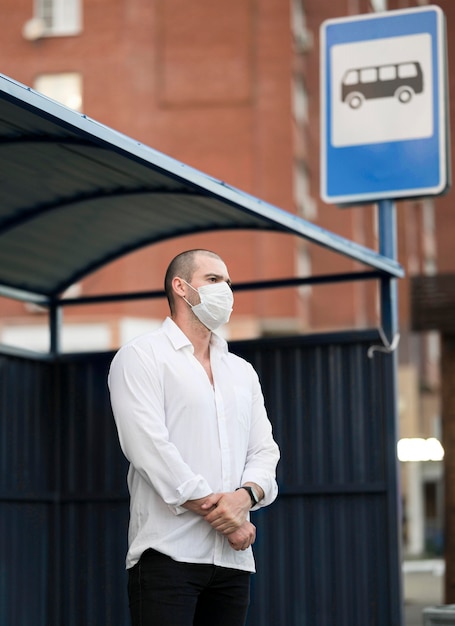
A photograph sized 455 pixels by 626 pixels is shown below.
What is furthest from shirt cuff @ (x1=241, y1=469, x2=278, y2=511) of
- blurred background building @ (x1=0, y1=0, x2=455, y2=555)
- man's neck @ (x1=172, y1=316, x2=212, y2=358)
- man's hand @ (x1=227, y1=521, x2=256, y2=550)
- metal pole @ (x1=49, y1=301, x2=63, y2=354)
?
blurred background building @ (x1=0, y1=0, x2=455, y2=555)

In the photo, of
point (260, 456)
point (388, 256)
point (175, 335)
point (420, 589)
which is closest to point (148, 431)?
point (175, 335)

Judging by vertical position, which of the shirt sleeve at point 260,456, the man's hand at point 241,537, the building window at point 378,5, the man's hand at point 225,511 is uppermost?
the building window at point 378,5

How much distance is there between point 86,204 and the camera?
734 cm

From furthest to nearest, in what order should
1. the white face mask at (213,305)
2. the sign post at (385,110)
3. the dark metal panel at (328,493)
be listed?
the sign post at (385,110), the dark metal panel at (328,493), the white face mask at (213,305)

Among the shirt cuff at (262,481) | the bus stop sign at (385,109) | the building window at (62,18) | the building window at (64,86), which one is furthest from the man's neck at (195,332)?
the building window at (62,18)

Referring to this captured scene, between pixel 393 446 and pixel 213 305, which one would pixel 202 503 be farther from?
pixel 393 446

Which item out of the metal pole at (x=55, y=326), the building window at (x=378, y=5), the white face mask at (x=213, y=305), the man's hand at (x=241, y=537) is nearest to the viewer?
the man's hand at (x=241, y=537)

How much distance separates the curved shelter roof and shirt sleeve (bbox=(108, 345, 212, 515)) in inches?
→ 38.3

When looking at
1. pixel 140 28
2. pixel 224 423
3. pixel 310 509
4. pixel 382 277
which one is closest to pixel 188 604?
pixel 224 423

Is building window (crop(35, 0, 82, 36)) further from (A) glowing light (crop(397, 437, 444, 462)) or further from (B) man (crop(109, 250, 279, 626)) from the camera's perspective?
(B) man (crop(109, 250, 279, 626))

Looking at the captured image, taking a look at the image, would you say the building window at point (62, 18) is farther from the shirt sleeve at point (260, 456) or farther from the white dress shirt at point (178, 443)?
the white dress shirt at point (178, 443)

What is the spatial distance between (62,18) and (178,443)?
2704 centimetres

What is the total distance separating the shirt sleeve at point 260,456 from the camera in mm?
4859

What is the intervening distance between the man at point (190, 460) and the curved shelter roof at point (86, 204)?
0.84 meters
